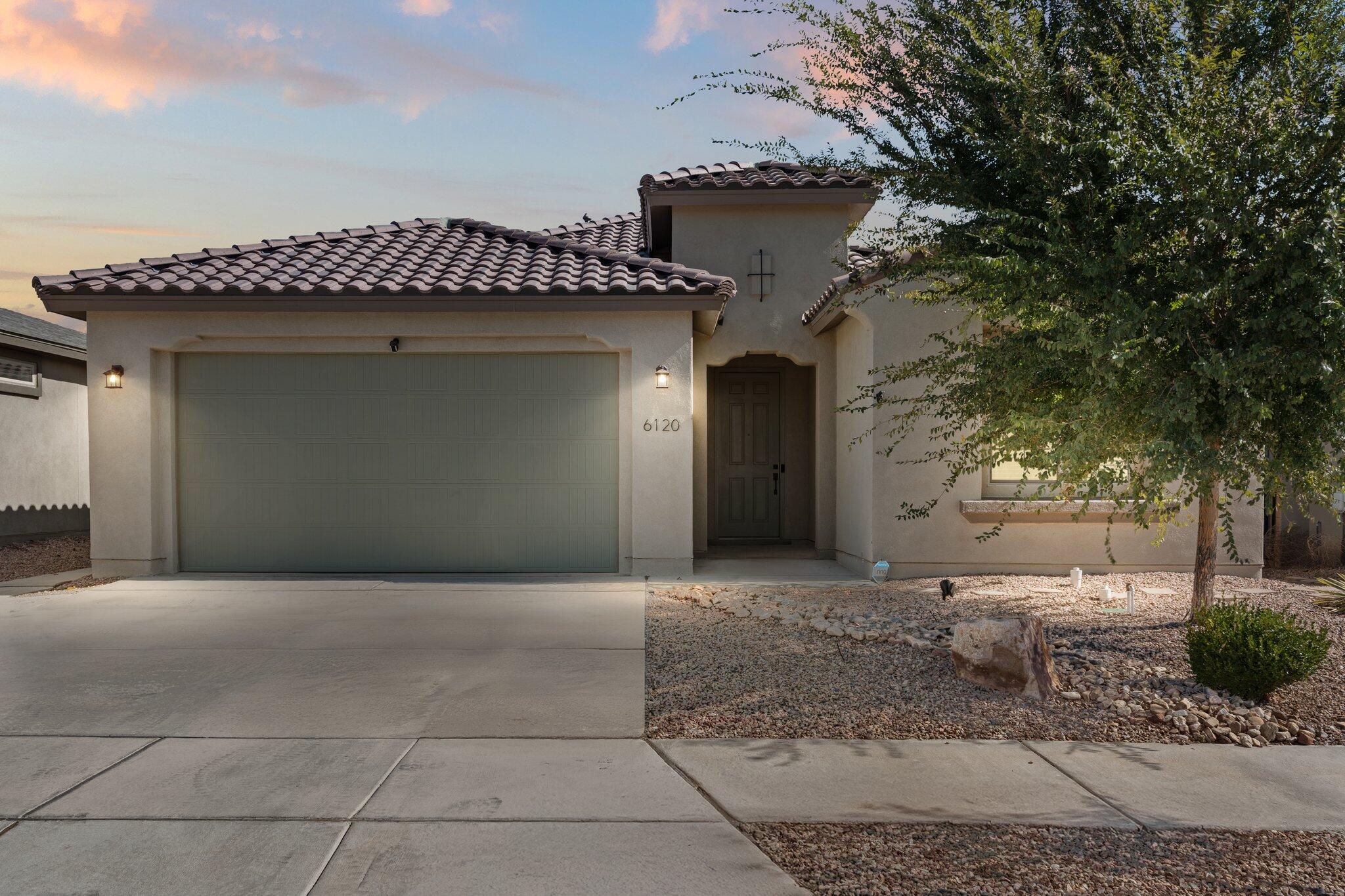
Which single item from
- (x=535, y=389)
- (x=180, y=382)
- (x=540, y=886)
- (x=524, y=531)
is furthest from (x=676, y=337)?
(x=540, y=886)

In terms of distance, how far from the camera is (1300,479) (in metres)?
6.19

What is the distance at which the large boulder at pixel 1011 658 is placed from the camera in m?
5.62

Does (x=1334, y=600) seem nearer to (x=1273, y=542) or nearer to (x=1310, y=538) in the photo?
(x=1273, y=542)

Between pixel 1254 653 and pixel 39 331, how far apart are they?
17065mm

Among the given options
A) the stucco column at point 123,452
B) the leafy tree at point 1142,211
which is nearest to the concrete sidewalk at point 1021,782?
the leafy tree at point 1142,211

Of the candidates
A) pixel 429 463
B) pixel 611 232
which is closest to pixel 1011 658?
pixel 429 463

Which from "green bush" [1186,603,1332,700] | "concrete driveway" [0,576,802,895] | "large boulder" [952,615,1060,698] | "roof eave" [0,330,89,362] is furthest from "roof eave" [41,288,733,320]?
"green bush" [1186,603,1332,700]

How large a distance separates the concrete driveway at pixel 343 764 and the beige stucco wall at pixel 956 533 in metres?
3.89

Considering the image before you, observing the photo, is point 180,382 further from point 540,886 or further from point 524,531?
point 540,886

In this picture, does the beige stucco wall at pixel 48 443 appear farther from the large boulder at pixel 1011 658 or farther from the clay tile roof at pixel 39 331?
the large boulder at pixel 1011 658

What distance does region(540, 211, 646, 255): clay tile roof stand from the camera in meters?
15.0

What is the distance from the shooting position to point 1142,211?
5.98 meters

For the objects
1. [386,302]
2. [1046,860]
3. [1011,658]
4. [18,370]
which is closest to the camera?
[1046,860]

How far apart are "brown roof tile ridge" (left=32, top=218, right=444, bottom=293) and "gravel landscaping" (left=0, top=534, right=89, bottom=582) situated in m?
3.49
